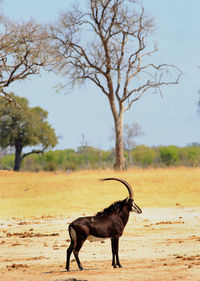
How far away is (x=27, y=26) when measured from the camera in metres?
26.3

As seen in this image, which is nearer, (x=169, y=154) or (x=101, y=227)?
(x=101, y=227)

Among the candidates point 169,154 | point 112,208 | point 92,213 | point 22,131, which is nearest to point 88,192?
point 92,213

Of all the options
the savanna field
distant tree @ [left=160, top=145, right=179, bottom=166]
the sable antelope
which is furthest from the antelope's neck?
distant tree @ [left=160, top=145, right=179, bottom=166]

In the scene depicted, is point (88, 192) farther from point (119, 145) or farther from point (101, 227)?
point (101, 227)

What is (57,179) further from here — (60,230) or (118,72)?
(60,230)

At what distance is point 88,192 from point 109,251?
14177 millimetres

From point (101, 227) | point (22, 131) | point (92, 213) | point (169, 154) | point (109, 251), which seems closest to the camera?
point (101, 227)

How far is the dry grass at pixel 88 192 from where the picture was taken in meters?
22.5

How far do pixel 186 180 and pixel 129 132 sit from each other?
4936 centimetres

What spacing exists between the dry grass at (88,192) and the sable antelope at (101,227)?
1237 cm

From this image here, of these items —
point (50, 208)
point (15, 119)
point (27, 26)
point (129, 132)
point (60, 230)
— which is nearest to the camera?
point (60, 230)

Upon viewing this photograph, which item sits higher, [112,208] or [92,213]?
[112,208]

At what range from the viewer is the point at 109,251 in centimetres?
Result: 1138

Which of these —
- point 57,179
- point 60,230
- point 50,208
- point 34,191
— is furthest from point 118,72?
point 60,230
